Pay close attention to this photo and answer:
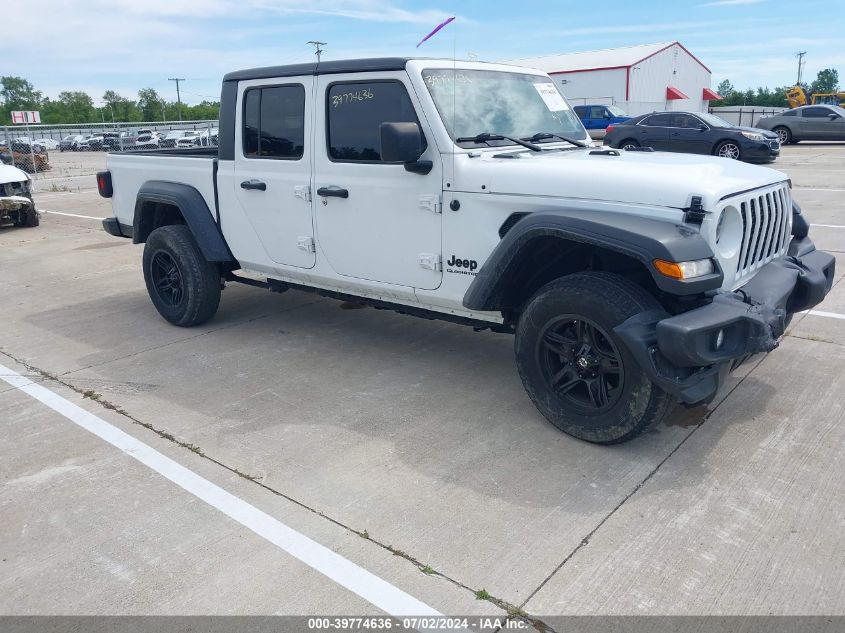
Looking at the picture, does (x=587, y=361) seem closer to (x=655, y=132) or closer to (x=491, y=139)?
(x=491, y=139)

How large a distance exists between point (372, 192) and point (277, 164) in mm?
953

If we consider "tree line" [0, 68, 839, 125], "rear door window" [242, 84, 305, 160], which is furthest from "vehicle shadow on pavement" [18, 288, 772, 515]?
"tree line" [0, 68, 839, 125]

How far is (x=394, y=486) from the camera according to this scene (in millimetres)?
3496

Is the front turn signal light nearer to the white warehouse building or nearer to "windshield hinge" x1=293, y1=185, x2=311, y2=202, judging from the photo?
"windshield hinge" x1=293, y1=185, x2=311, y2=202

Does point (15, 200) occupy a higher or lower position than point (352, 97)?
lower

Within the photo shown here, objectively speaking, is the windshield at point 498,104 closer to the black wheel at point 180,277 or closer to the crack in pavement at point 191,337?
the black wheel at point 180,277

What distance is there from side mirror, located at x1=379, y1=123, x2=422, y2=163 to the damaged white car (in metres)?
10.2

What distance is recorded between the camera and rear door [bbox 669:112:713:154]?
17.9 m

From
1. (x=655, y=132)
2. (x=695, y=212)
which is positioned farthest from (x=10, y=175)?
(x=655, y=132)

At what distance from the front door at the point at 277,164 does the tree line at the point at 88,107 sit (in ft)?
Result: 258

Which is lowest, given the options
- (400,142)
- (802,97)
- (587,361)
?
(587,361)

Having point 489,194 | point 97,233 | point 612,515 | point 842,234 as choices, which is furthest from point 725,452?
point 97,233

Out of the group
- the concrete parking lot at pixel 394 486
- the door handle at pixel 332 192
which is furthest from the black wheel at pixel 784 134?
the door handle at pixel 332 192

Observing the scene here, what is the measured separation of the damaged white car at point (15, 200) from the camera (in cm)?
1180
